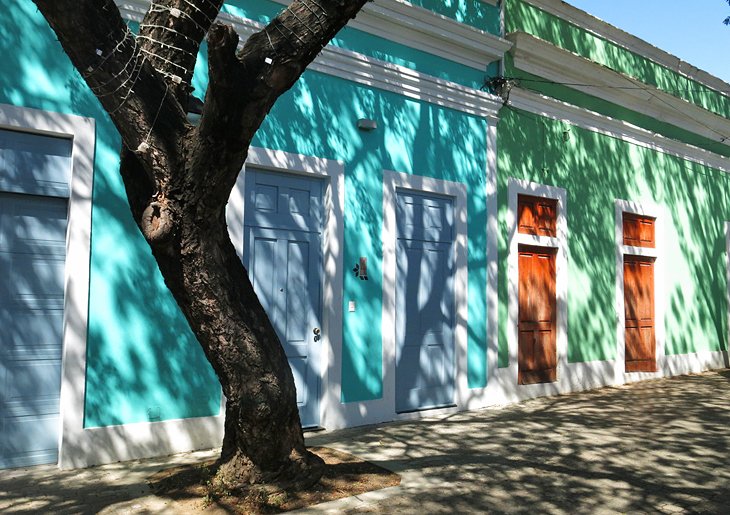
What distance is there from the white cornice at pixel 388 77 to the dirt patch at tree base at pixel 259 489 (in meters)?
4.14

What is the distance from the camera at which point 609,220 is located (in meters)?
10.6

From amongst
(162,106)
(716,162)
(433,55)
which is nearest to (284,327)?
(162,106)

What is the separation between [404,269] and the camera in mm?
7949

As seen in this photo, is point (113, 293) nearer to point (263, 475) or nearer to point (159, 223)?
point (159, 223)

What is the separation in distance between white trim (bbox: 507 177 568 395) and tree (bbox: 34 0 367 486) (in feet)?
16.1

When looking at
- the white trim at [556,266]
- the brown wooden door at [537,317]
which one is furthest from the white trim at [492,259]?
the brown wooden door at [537,317]

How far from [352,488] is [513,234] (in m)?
5.21

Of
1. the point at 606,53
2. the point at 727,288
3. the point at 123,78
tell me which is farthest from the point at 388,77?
the point at 727,288

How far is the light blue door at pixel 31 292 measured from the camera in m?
5.51

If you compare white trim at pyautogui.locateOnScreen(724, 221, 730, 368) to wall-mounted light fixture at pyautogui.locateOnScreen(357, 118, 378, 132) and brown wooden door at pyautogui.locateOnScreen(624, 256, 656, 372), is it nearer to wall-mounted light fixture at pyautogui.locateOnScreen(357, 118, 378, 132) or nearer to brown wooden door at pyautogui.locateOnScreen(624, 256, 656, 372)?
brown wooden door at pyautogui.locateOnScreen(624, 256, 656, 372)

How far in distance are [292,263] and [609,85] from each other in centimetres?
662

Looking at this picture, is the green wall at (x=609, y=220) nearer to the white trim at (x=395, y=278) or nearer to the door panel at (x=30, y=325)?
the white trim at (x=395, y=278)

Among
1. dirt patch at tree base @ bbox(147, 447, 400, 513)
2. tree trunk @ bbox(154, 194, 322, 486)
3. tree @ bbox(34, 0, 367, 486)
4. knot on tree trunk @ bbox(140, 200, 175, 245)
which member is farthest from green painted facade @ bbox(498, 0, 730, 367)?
knot on tree trunk @ bbox(140, 200, 175, 245)

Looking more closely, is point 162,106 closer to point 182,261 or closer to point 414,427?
point 182,261
